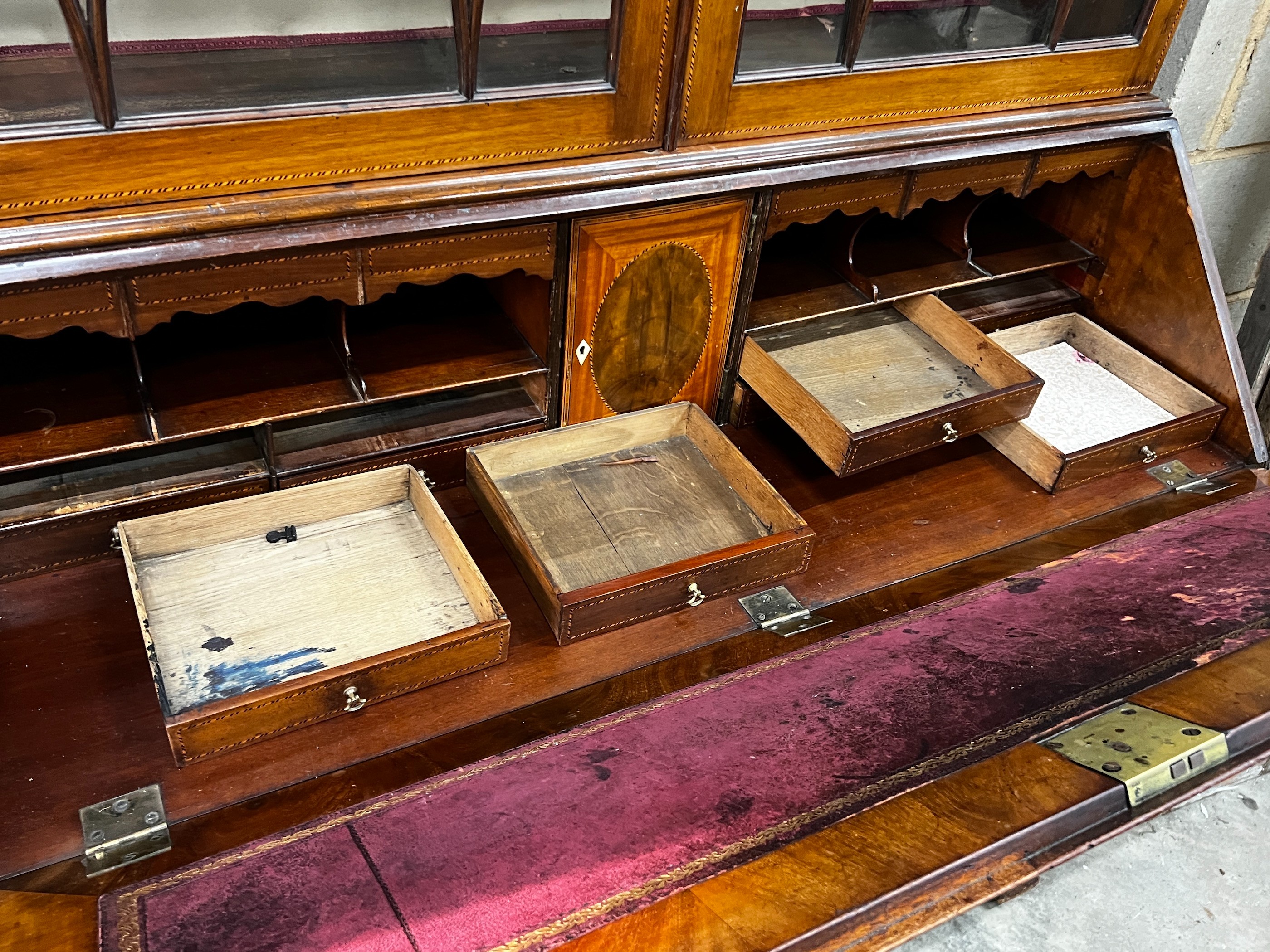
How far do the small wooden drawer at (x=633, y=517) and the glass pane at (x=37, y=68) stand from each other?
752 millimetres

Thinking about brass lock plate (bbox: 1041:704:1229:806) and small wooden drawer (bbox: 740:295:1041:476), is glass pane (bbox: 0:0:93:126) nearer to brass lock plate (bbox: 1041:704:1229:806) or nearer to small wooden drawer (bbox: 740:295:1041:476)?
small wooden drawer (bbox: 740:295:1041:476)

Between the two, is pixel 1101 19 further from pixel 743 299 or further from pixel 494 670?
pixel 494 670

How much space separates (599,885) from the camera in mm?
1135

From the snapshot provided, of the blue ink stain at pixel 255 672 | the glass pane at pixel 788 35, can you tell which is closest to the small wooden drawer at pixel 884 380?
the glass pane at pixel 788 35

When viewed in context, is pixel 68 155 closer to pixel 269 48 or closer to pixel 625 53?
pixel 269 48

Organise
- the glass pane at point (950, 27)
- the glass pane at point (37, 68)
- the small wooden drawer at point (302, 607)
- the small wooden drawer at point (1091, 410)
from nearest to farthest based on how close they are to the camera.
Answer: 1. the glass pane at point (37, 68)
2. the small wooden drawer at point (302, 607)
3. the glass pane at point (950, 27)
4. the small wooden drawer at point (1091, 410)

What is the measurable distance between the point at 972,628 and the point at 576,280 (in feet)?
2.68

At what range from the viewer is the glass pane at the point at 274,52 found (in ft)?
3.78

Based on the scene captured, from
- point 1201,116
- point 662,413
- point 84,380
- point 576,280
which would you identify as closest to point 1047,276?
point 1201,116

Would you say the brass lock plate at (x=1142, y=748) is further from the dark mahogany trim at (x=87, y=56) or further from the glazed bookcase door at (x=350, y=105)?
the dark mahogany trim at (x=87, y=56)

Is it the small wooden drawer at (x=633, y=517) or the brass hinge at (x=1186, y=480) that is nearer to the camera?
the small wooden drawer at (x=633, y=517)

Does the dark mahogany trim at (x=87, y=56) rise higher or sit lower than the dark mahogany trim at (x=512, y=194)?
higher

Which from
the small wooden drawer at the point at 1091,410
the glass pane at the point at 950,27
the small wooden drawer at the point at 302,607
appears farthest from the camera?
the small wooden drawer at the point at 1091,410

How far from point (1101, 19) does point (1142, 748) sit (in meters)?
1.26
